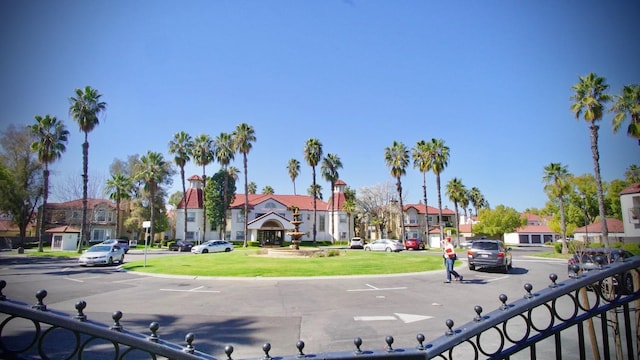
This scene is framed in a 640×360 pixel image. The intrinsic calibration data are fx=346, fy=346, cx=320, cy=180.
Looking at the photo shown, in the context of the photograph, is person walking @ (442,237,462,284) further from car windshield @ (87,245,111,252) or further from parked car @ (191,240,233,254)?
parked car @ (191,240,233,254)

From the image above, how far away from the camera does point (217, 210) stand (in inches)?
2427

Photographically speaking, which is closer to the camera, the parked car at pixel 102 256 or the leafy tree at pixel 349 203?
the parked car at pixel 102 256

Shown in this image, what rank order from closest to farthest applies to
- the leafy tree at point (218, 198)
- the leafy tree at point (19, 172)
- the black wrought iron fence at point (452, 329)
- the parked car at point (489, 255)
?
1. the black wrought iron fence at point (452, 329)
2. the parked car at point (489, 255)
3. the leafy tree at point (19, 172)
4. the leafy tree at point (218, 198)

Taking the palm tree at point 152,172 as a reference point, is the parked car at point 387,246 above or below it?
below

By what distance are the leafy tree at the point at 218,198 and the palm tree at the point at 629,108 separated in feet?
176

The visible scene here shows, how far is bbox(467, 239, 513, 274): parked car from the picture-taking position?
64.1ft

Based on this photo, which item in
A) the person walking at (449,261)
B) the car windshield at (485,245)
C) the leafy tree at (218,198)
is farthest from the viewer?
the leafy tree at (218,198)

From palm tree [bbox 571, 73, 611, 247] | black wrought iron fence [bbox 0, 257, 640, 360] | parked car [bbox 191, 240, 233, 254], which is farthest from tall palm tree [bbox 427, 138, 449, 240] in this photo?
black wrought iron fence [bbox 0, 257, 640, 360]

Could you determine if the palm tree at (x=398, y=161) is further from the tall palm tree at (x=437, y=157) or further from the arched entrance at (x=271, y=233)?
the arched entrance at (x=271, y=233)

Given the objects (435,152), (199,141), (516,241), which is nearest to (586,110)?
(435,152)

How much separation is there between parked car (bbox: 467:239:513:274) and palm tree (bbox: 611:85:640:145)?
1438 centimetres

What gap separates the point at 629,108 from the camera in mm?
26859

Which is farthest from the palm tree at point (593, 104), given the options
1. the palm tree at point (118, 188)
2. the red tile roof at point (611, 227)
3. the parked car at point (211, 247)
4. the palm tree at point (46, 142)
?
the palm tree at point (118, 188)

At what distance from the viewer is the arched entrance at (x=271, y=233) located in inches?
2375
